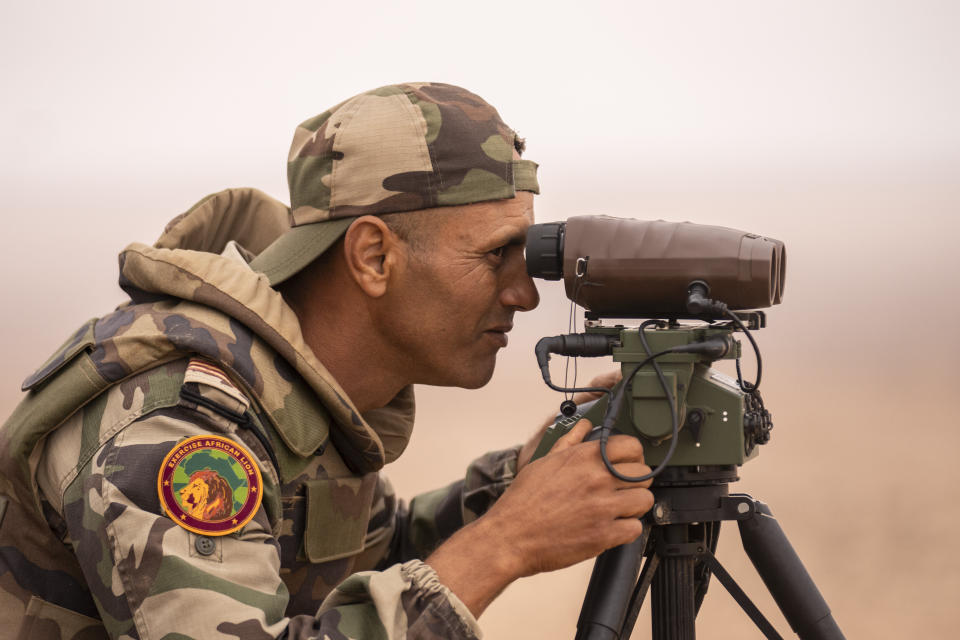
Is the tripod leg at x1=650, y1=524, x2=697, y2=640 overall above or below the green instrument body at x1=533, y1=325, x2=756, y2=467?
below

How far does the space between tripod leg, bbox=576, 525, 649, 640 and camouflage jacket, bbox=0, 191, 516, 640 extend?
0.79 ft

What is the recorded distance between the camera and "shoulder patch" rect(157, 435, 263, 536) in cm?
129

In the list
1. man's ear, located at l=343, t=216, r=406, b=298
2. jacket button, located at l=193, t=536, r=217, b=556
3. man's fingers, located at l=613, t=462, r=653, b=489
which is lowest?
jacket button, located at l=193, t=536, r=217, b=556

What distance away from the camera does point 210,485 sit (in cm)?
132

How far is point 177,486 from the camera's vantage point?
1295 mm

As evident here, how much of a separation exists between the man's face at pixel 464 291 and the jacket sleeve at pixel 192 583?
0.50 meters

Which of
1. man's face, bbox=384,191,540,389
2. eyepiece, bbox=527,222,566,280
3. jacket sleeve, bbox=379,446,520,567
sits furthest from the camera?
jacket sleeve, bbox=379,446,520,567

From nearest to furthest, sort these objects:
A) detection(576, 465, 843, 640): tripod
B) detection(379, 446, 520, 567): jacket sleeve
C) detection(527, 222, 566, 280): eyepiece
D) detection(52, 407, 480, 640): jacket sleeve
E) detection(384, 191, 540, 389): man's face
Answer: detection(52, 407, 480, 640): jacket sleeve, detection(576, 465, 843, 640): tripod, detection(527, 222, 566, 280): eyepiece, detection(384, 191, 540, 389): man's face, detection(379, 446, 520, 567): jacket sleeve

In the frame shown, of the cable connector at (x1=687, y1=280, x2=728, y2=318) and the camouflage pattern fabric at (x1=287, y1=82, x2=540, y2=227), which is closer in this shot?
the cable connector at (x1=687, y1=280, x2=728, y2=318)

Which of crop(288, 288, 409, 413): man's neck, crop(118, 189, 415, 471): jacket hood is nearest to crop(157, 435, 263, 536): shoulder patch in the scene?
crop(118, 189, 415, 471): jacket hood

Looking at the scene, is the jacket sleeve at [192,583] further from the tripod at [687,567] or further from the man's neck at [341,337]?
the man's neck at [341,337]

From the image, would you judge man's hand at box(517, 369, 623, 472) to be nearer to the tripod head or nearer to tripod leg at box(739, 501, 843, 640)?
the tripod head

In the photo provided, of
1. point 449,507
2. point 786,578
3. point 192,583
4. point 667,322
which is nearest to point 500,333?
point 667,322

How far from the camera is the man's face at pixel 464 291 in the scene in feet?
5.55
